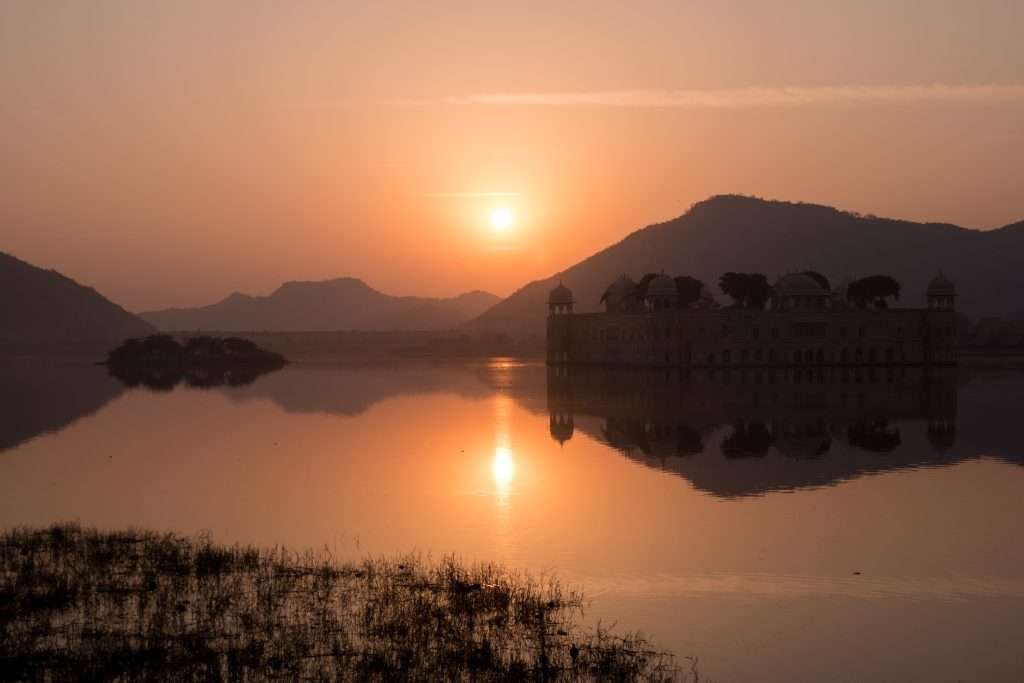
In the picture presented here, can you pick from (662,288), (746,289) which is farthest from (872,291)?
(662,288)

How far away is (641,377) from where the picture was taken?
90.1m

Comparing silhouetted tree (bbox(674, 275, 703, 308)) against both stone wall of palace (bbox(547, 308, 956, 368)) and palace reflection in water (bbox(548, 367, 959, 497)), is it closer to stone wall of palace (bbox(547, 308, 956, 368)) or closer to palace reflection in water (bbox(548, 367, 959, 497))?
stone wall of palace (bbox(547, 308, 956, 368))

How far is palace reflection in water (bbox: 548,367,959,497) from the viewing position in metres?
35.5

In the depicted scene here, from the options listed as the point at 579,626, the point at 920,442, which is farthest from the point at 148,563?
the point at 920,442

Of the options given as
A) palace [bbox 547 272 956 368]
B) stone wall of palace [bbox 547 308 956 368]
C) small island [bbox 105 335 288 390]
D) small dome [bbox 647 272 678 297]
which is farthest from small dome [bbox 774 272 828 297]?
small island [bbox 105 335 288 390]

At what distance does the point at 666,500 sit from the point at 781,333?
8227 cm

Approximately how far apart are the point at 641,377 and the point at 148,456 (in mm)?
Result: 54987

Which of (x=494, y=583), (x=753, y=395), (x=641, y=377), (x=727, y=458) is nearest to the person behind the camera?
(x=494, y=583)

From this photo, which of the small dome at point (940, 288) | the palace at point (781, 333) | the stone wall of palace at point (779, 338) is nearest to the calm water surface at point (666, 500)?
the stone wall of palace at point (779, 338)

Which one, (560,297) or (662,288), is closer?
(662,288)

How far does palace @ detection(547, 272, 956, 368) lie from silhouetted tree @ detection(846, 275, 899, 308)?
5.15 m

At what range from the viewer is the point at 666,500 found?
2948 cm

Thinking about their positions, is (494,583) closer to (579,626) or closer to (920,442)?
(579,626)

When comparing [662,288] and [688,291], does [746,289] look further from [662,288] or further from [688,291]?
[662,288]
